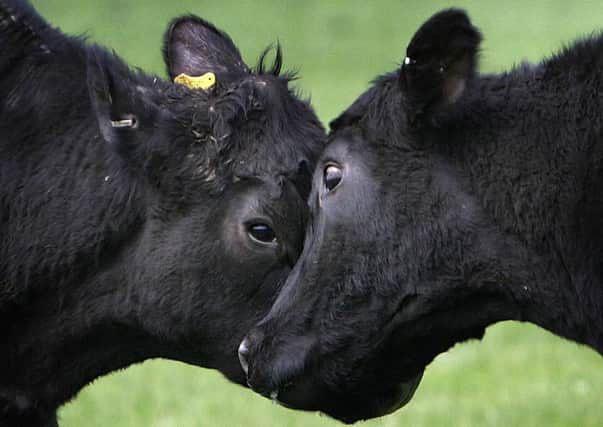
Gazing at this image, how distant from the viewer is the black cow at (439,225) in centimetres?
518

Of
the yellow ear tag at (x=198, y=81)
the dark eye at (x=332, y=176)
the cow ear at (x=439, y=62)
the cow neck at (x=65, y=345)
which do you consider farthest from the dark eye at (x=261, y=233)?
the cow ear at (x=439, y=62)

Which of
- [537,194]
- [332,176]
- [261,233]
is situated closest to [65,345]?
[261,233]

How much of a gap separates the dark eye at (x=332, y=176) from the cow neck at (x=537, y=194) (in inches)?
20.9

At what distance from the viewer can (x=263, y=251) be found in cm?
626

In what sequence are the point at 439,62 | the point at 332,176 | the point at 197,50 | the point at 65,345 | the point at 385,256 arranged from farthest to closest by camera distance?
the point at 197,50 → the point at 65,345 → the point at 332,176 → the point at 385,256 → the point at 439,62

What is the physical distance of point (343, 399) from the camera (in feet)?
19.3

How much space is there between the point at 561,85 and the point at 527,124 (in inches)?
7.5

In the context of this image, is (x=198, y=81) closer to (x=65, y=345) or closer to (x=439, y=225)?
(x=65, y=345)

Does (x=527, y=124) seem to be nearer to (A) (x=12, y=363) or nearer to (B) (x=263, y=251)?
(B) (x=263, y=251)

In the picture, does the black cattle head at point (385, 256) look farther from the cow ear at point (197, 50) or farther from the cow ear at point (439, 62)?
the cow ear at point (197, 50)

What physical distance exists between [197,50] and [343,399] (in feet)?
6.69

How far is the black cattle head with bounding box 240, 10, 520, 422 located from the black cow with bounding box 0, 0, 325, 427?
427 mm

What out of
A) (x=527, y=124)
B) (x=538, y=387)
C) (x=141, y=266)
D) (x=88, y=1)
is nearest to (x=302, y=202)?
(x=141, y=266)

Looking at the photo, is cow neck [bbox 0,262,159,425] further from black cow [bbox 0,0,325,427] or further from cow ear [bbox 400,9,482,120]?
cow ear [bbox 400,9,482,120]
